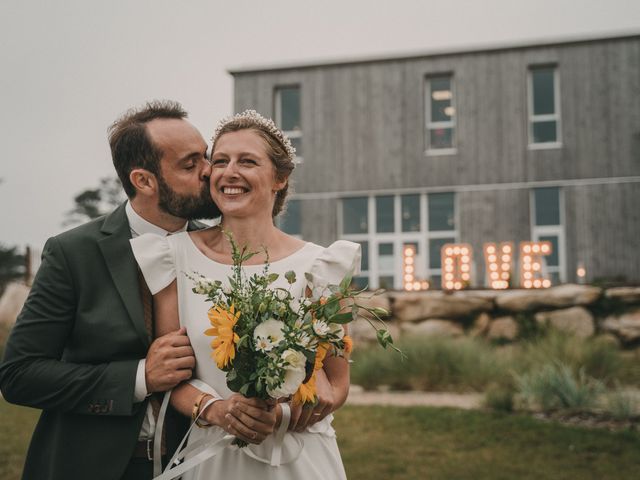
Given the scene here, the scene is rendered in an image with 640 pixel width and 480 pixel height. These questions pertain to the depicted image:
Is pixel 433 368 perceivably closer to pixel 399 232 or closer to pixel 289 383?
pixel 289 383

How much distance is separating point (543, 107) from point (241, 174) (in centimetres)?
2109

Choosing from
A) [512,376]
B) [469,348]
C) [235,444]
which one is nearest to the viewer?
[235,444]

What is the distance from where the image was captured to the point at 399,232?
22.4 metres

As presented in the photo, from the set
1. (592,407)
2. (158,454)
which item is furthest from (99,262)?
(592,407)

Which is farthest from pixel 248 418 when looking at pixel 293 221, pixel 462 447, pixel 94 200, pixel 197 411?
pixel 94 200

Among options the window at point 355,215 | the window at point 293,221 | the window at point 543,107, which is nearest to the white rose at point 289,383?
the window at point 355,215

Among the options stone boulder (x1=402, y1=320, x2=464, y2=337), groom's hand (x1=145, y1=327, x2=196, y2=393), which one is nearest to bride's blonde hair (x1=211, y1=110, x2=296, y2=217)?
groom's hand (x1=145, y1=327, x2=196, y2=393)

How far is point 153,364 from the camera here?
2.85 meters

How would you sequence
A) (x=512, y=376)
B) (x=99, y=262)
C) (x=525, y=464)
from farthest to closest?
(x=512, y=376) → (x=525, y=464) → (x=99, y=262)

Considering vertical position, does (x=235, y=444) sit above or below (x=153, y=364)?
below

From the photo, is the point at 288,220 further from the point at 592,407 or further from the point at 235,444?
the point at 235,444

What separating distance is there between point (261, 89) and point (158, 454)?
2200cm

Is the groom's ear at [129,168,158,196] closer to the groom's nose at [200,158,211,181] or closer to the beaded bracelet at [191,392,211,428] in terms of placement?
the groom's nose at [200,158,211,181]

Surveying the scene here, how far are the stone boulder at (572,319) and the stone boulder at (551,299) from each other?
0.20m
